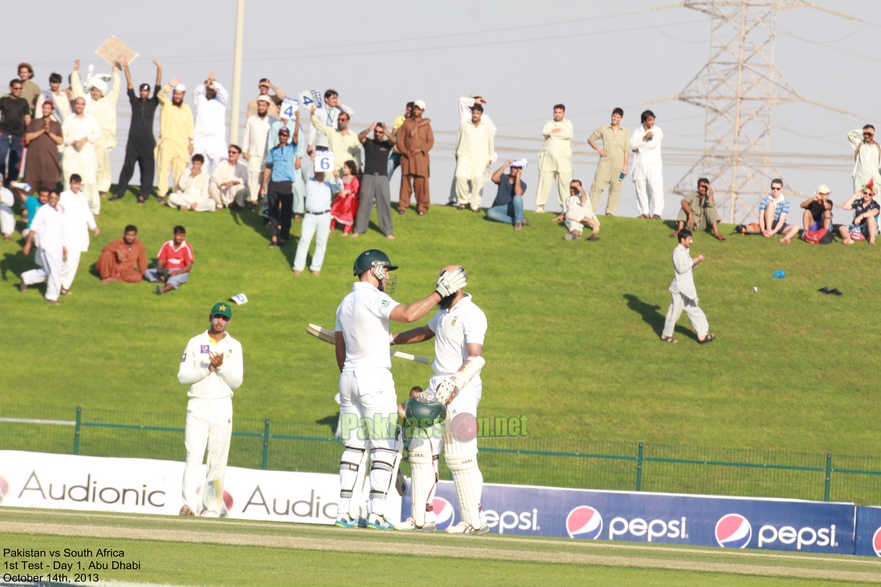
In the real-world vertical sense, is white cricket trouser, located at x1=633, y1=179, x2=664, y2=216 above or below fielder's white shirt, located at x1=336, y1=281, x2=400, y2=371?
above

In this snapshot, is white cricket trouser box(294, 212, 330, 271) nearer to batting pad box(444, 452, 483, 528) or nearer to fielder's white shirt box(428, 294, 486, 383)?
fielder's white shirt box(428, 294, 486, 383)

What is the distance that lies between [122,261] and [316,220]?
477 centimetres

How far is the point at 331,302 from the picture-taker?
25.1 meters

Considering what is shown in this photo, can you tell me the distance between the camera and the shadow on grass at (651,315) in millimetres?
25500

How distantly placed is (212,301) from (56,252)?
144 inches

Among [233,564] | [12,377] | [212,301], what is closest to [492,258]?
[212,301]

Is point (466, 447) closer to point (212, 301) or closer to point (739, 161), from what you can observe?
point (212, 301)

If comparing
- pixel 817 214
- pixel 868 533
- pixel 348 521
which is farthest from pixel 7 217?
pixel 817 214

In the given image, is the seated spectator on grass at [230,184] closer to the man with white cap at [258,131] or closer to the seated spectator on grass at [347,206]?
the man with white cap at [258,131]

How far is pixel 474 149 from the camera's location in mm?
27734

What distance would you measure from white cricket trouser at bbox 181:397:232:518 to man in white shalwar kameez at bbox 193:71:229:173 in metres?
16.4

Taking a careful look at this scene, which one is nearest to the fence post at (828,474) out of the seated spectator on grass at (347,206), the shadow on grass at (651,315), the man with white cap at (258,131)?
the shadow on grass at (651,315)

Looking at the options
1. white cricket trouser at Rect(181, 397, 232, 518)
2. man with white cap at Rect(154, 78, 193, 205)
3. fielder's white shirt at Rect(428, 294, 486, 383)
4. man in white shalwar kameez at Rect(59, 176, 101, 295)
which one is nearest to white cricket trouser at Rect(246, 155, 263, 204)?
man with white cap at Rect(154, 78, 193, 205)

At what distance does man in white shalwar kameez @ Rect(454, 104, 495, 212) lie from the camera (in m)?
27.6
